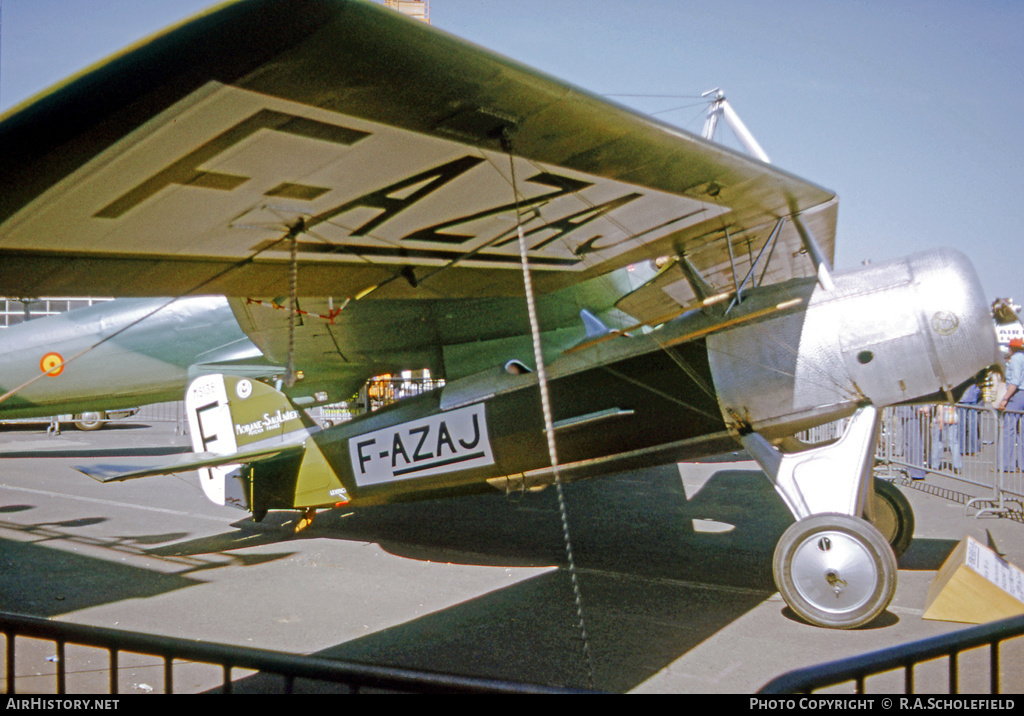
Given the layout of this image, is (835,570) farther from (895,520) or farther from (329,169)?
(329,169)

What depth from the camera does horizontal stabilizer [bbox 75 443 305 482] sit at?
18.5ft

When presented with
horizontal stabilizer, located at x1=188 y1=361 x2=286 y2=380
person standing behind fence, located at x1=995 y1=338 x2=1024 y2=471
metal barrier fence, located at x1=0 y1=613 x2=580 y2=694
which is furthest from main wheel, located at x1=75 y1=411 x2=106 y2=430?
person standing behind fence, located at x1=995 y1=338 x2=1024 y2=471

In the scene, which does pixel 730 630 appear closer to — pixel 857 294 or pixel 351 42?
pixel 857 294

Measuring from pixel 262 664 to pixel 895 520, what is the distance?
16.4 feet

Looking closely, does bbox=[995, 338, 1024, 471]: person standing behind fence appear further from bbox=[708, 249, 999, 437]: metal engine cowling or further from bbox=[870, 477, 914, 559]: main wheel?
bbox=[708, 249, 999, 437]: metal engine cowling

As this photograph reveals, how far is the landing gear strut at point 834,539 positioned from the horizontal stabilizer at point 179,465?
4.31 meters

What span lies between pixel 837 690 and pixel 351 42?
3385 millimetres

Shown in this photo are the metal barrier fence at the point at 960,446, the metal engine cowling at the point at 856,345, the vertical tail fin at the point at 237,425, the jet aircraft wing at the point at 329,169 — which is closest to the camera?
the jet aircraft wing at the point at 329,169

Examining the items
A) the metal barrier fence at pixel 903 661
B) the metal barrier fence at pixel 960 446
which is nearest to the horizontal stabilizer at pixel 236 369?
the metal barrier fence at pixel 960 446

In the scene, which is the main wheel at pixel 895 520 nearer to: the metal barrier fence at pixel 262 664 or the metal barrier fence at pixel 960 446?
the metal barrier fence at pixel 960 446

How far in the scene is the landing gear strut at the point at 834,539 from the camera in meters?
3.82

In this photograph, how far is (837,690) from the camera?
10.2ft

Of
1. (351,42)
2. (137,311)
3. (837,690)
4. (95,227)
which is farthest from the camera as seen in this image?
(137,311)

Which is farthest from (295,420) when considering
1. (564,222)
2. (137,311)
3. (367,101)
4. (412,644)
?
(137,311)
